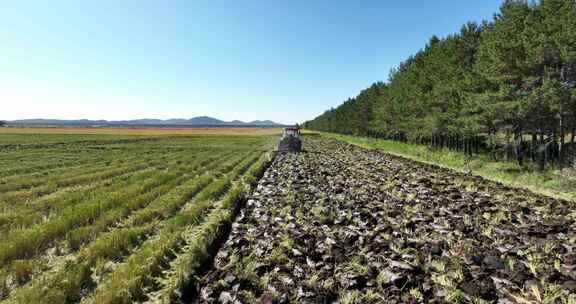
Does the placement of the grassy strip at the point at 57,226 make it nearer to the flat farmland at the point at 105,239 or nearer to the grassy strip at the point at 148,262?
the flat farmland at the point at 105,239

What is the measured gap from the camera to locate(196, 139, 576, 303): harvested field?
4684mm

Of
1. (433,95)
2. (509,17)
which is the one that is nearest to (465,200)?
(509,17)

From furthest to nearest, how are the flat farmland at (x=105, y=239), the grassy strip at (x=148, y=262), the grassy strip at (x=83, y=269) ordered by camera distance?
the flat farmland at (x=105, y=239)
the grassy strip at (x=148, y=262)
the grassy strip at (x=83, y=269)

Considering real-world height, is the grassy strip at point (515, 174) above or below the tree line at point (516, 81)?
below

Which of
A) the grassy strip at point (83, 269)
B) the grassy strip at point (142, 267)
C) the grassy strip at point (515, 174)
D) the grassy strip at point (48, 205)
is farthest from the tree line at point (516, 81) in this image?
the grassy strip at point (48, 205)

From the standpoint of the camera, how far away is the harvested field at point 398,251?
15.4 feet

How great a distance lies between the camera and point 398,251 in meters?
6.18

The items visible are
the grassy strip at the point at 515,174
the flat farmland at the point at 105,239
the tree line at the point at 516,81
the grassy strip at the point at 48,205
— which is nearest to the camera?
the flat farmland at the point at 105,239

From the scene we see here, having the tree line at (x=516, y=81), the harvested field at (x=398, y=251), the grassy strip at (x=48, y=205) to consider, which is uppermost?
the tree line at (x=516, y=81)

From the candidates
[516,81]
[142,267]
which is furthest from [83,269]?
[516,81]

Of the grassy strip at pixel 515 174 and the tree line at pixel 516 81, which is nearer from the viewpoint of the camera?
the grassy strip at pixel 515 174

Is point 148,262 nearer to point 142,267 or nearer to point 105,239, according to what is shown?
point 142,267

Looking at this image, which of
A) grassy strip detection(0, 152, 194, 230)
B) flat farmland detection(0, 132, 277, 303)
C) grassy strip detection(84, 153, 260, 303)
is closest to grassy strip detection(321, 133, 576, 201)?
flat farmland detection(0, 132, 277, 303)

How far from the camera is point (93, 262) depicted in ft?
19.1
